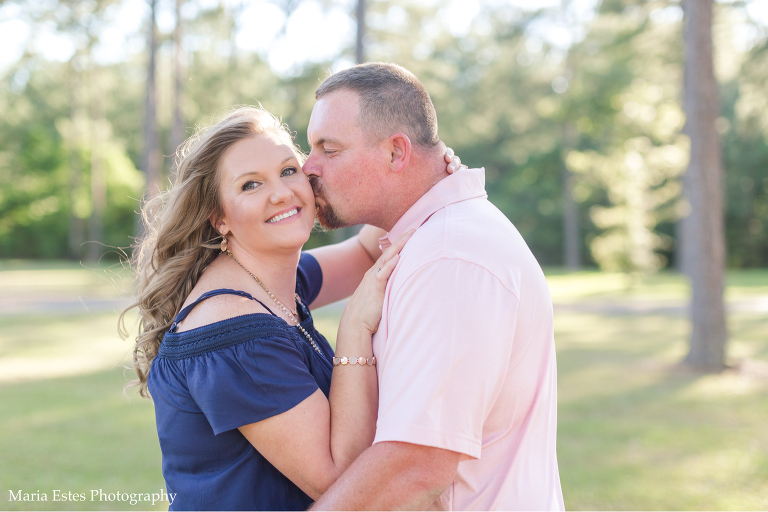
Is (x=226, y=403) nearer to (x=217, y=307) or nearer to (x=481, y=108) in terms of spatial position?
(x=217, y=307)

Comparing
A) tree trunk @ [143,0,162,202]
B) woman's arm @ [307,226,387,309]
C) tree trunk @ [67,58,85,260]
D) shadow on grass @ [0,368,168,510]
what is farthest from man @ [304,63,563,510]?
tree trunk @ [67,58,85,260]

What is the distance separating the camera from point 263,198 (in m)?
2.48

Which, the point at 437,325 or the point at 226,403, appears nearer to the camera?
the point at 437,325

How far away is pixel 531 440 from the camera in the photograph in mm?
1974

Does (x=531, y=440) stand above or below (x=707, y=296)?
above

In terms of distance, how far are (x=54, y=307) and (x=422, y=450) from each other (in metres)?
17.2

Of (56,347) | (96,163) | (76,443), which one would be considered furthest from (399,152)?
(96,163)

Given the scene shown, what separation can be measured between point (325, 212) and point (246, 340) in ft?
2.20

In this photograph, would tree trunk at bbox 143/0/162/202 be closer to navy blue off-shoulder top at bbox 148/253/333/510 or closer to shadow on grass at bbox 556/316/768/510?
shadow on grass at bbox 556/316/768/510

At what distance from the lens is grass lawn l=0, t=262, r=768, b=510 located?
529 centimetres

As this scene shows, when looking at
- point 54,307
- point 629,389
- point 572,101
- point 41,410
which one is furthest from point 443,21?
point 41,410

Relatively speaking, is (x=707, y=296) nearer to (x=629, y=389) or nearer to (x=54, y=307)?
(x=629, y=389)

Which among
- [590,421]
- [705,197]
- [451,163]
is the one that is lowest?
[590,421]

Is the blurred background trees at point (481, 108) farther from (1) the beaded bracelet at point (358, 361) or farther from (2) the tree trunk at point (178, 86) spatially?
(1) the beaded bracelet at point (358, 361)
